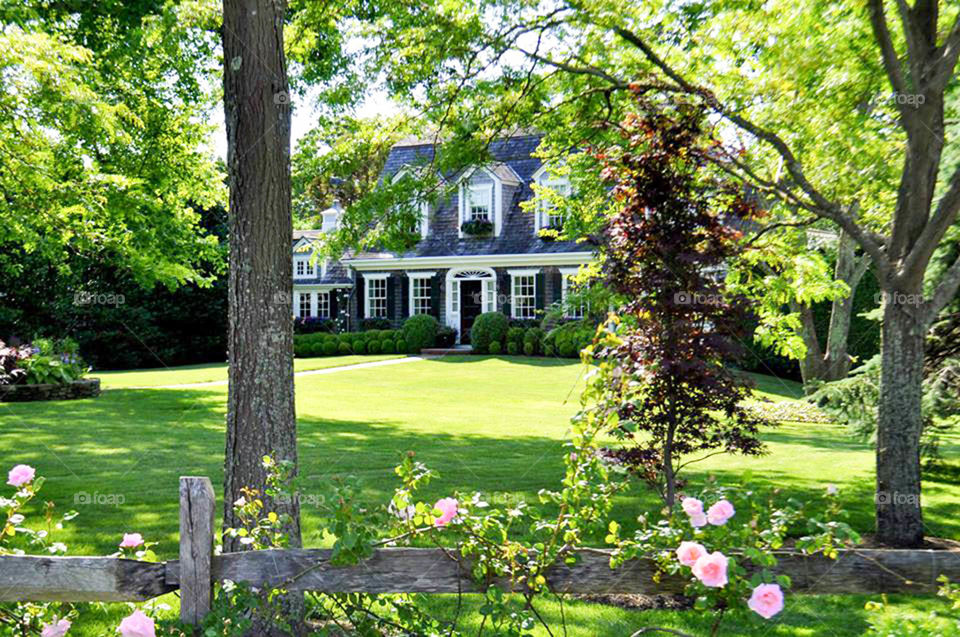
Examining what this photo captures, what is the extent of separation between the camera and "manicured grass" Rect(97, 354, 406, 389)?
22125mm

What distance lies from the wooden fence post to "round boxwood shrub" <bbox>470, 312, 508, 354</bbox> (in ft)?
84.5

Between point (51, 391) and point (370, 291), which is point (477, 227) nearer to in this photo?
point (370, 291)

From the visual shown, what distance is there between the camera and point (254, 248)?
4496mm

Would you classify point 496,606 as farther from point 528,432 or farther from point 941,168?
point 528,432

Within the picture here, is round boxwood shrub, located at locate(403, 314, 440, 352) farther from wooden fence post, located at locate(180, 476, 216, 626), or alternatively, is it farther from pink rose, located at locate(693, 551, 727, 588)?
pink rose, located at locate(693, 551, 727, 588)

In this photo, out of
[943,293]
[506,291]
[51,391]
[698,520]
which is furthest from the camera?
[506,291]

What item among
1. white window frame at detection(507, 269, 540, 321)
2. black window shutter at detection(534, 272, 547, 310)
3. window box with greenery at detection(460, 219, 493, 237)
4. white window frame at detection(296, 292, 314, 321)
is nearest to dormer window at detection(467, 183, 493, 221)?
window box with greenery at detection(460, 219, 493, 237)

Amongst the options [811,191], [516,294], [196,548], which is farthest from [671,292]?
[516,294]

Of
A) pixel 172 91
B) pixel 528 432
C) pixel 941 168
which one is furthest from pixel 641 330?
pixel 172 91

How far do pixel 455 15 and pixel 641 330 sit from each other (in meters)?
3.97

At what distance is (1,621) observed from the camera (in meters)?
3.74

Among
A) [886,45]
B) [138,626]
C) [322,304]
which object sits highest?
[886,45]

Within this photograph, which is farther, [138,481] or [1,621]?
[138,481]

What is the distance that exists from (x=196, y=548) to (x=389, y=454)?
26.3 feet
